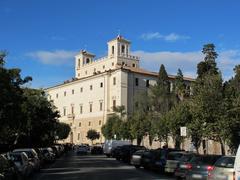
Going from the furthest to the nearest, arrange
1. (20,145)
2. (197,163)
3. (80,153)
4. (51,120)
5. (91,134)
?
(91,134) < (80,153) < (51,120) < (20,145) < (197,163)

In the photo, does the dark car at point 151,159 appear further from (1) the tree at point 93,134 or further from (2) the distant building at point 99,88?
(1) the tree at point 93,134

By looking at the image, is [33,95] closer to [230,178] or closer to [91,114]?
[230,178]

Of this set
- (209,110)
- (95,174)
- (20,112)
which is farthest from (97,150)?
(95,174)

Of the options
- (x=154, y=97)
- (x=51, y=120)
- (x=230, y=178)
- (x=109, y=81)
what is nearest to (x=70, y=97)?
(x=109, y=81)

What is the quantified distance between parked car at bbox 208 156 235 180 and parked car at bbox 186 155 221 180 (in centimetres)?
304

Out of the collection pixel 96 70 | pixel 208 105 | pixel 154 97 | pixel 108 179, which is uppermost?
Result: pixel 96 70

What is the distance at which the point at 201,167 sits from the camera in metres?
21.5

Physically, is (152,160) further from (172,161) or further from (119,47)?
(119,47)

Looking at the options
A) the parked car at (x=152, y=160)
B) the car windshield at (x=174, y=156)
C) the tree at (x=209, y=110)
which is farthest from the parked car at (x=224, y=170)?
the tree at (x=209, y=110)

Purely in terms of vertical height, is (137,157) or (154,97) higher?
(154,97)

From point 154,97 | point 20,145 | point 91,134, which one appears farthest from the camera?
point 91,134

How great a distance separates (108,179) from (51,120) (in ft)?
116

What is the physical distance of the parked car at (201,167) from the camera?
831 inches

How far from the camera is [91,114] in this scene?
129000 mm
